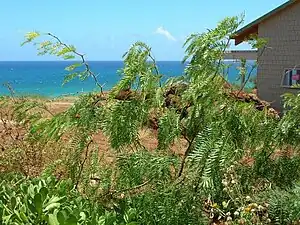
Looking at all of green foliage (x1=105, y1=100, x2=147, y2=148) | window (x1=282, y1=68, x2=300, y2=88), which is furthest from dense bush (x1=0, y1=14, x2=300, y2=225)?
window (x1=282, y1=68, x2=300, y2=88)

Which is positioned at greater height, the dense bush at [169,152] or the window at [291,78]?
the dense bush at [169,152]

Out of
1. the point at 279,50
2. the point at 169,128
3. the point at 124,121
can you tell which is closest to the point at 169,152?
the point at 169,128

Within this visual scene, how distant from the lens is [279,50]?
636 inches

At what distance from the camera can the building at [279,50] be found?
51.6 feet

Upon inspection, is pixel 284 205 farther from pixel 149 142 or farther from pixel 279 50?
pixel 279 50

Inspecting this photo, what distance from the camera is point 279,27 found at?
16.2 m

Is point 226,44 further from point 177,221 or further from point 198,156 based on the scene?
point 177,221

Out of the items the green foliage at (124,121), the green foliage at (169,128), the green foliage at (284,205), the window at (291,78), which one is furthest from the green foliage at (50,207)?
the window at (291,78)

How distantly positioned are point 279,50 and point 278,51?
40 millimetres

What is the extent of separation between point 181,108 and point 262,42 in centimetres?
82

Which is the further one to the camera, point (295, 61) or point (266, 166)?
point (295, 61)

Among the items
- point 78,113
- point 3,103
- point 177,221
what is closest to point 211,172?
point 177,221

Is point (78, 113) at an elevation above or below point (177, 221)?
above

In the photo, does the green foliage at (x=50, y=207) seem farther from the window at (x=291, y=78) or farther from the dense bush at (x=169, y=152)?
the window at (x=291, y=78)
